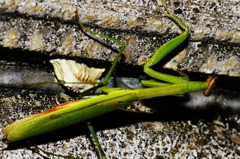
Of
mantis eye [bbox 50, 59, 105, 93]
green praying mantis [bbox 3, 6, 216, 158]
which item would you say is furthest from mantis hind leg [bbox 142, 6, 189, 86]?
mantis eye [bbox 50, 59, 105, 93]

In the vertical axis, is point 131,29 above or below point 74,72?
above

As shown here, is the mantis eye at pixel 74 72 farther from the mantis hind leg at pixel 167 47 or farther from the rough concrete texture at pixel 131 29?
the mantis hind leg at pixel 167 47

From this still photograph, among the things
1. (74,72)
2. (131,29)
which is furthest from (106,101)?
(131,29)

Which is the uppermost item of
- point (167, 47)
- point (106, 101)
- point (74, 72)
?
point (167, 47)

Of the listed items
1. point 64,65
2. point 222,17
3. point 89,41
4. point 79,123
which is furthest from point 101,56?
point 222,17

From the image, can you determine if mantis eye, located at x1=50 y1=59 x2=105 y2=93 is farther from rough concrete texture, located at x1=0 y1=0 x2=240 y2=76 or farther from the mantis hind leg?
the mantis hind leg

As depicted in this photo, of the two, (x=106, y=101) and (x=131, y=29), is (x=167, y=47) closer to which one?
(x=131, y=29)
